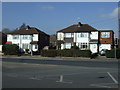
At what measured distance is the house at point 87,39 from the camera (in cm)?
5709

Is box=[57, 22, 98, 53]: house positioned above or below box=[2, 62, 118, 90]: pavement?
above

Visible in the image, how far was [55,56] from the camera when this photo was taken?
4634cm

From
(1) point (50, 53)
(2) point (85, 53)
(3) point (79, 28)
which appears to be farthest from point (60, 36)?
(2) point (85, 53)

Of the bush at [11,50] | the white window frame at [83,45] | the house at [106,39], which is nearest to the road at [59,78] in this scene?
the bush at [11,50]

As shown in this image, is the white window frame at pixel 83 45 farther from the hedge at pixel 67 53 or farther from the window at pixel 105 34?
the hedge at pixel 67 53

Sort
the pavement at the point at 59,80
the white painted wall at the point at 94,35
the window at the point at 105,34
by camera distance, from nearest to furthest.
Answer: the pavement at the point at 59,80 < the white painted wall at the point at 94,35 < the window at the point at 105,34

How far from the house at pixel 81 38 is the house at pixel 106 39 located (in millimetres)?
1809

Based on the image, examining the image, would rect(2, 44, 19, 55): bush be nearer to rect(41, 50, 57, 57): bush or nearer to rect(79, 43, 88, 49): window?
rect(41, 50, 57, 57): bush

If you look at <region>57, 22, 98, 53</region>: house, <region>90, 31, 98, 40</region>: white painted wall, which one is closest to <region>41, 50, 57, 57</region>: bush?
<region>57, 22, 98, 53</region>: house

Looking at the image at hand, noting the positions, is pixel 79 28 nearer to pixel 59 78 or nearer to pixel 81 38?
pixel 81 38

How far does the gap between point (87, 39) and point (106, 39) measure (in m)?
5.16

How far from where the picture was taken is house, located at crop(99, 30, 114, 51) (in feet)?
189

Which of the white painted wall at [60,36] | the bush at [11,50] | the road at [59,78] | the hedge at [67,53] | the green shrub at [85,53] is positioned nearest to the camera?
the road at [59,78]

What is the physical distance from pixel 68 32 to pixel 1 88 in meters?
49.4
